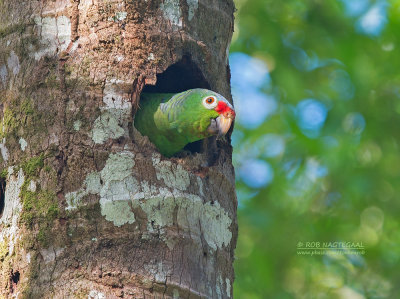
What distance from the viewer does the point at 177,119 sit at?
4340mm

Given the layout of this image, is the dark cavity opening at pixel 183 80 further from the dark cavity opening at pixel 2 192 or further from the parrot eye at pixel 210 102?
the dark cavity opening at pixel 2 192

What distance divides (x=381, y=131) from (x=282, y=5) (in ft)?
7.15

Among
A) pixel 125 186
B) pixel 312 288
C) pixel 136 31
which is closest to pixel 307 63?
pixel 312 288

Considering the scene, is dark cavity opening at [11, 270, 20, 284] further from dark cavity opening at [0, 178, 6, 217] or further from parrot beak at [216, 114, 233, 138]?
parrot beak at [216, 114, 233, 138]

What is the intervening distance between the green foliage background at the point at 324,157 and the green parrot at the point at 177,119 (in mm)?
2935

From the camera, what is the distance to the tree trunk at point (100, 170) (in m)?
2.69

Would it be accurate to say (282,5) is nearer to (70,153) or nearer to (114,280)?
(70,153)

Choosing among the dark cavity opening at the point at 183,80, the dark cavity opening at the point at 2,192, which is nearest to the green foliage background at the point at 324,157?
the dark cavity opening at the point at 183,80

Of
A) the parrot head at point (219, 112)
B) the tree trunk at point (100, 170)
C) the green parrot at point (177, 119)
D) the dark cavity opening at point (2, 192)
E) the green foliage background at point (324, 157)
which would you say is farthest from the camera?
the green foliage background at point (324, 157)

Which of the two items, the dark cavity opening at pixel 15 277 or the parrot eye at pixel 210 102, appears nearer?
the dark cavity opening at pixel 15 277

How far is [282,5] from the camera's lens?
735 centimetres

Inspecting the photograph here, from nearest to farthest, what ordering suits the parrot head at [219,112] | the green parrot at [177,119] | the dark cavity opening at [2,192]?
1. the dark cavity opening at [2,192]
2. the parrot head at [219,112]
3. the green parrot at [177,119]

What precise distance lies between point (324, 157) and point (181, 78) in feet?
10.7

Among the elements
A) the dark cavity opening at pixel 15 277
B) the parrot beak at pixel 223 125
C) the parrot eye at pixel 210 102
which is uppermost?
the parrot eye at pixel 210 102
